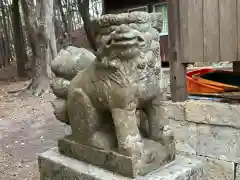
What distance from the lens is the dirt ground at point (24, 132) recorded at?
9.61 ft

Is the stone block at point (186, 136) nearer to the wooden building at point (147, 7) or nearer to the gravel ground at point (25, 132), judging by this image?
the gravel ground at point (25, 132)

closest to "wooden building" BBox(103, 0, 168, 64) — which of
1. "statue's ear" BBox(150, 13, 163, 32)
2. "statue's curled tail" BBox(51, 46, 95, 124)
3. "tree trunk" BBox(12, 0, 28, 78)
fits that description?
"tree trunk" BBox(12, 0, 28, 78)

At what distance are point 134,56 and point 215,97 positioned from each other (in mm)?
1248

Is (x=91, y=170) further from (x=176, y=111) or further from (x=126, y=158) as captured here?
(x=176, y=111)

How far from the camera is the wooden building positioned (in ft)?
23.5

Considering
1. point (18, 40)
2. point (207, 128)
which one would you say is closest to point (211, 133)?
point (207, 128)

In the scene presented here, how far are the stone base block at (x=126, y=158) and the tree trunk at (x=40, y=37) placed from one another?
417 cm

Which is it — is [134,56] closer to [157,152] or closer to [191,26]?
[157,152]

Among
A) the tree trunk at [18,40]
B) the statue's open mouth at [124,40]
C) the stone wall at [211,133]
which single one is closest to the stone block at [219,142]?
the stone wall at [211,133]

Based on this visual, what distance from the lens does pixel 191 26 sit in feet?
7.43

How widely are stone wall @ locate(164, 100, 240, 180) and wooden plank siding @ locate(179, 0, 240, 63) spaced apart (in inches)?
12.9

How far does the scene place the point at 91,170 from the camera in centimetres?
142

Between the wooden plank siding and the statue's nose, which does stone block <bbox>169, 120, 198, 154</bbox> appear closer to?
the wooden plank siding

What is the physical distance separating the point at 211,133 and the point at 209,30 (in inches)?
27.7
